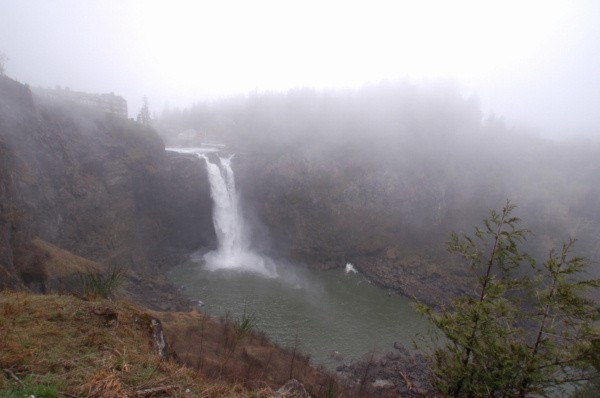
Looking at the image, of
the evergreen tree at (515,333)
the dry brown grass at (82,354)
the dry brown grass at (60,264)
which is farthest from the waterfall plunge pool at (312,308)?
the dry brown grass at (82,354)

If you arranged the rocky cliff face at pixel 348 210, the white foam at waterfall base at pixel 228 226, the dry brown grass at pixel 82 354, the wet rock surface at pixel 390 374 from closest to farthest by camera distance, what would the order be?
the dry brown grass at pixel 82 354 < the wet rock surface at pixel 390 374 < the white foam at waterfall base at pixel 228 226 < the rocky cliff face at pixel 348 210

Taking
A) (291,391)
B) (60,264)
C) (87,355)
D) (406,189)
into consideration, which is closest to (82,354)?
(87,355)

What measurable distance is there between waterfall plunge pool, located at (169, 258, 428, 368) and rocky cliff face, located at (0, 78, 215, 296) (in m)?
5.65

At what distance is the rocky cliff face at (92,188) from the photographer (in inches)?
914

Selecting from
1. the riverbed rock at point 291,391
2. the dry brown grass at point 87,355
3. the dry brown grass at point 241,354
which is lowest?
the dry brown grass at point 241,354

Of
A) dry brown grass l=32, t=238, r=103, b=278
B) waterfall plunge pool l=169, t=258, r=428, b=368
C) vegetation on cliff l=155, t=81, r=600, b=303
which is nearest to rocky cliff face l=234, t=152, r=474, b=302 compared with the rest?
vegetation on cliff l=155, t=81, r=600, b=303

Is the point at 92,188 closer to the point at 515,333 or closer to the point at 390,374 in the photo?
the point at 390,374

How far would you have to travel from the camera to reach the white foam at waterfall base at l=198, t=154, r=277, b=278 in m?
38.8

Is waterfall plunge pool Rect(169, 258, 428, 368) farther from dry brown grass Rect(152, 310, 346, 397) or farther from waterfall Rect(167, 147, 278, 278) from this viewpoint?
dry brown grass Rect(152, 310, 346, 397)

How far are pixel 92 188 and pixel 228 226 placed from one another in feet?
53.6

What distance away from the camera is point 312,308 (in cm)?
2903

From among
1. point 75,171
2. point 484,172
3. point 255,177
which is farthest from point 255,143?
point 484,172

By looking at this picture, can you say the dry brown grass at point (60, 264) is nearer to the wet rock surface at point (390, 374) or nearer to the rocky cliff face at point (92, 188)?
the rocky cliff face at point (92, 188)

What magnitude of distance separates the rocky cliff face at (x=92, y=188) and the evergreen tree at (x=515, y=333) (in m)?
18.9
